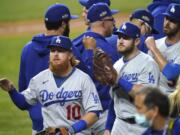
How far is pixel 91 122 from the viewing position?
312 inches

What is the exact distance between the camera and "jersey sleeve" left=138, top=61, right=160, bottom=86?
26.5 ft

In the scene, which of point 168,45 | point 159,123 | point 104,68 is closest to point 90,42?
point 104,68

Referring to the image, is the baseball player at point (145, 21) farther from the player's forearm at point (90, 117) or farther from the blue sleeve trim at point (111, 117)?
the player's forearm at point (90, 117)

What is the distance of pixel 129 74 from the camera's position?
8.12 metres

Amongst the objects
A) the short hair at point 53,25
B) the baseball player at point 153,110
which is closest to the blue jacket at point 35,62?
the short hair at point 53,25

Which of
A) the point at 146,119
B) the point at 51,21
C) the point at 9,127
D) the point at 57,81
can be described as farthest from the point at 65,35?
the point at 9,127

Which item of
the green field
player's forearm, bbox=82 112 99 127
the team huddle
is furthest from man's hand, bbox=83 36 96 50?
the green field

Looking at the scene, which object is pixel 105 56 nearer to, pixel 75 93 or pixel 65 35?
pixel 75 93

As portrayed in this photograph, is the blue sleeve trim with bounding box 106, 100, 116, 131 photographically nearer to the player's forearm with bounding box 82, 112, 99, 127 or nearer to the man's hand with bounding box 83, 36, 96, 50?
the player's forearm with bounding box 82, 112, 99, 127

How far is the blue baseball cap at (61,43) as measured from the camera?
26.5 ft

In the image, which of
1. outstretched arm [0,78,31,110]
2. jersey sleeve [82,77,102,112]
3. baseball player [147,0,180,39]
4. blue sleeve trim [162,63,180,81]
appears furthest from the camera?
baseball player [147,0,180,39]

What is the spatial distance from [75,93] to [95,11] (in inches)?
55.3

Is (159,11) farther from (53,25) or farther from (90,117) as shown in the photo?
(90,117)

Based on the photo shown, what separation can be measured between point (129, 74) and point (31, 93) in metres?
1.01
